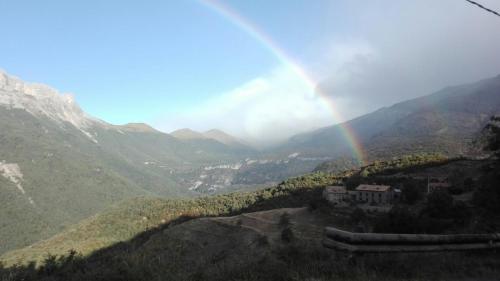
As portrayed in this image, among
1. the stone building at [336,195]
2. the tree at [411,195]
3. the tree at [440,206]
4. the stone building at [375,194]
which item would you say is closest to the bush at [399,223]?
the tree at [440,206]

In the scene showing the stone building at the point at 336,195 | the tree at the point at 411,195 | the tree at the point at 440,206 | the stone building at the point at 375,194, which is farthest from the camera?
the stone building at the point at 336,195

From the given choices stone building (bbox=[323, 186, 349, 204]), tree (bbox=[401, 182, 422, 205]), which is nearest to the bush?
tree (bbox=[401, 182, 422, 205])

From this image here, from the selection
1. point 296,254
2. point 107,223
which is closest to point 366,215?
point 296,254

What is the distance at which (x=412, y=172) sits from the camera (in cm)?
10038

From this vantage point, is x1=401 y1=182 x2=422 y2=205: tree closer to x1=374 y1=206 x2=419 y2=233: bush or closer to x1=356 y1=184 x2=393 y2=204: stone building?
x1=356 y1=184 x2=393 y2=204: stone building

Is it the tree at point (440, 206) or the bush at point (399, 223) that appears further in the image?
the tree at point (440, 206)

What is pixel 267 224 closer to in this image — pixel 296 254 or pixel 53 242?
pixel 296 254

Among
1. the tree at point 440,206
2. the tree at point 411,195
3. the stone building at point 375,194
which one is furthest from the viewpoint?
the stone building at point 375,194

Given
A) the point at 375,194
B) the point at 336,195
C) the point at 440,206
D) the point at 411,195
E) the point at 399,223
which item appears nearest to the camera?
the point at 399,223

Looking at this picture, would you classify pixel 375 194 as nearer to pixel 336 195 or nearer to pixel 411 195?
pixel 336 195

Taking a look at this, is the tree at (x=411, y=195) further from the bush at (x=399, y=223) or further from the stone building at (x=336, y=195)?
the bush at (x=399, y=223)

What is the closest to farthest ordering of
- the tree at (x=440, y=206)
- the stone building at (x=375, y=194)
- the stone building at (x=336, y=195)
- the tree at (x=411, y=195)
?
the tree at (x=440, y=206)
the tree at (x=411, y=195)
the stone building at (x=375, y=194)
the stone building at (x=336, y=195)

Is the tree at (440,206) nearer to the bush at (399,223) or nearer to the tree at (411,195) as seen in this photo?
the bush at (399,223)

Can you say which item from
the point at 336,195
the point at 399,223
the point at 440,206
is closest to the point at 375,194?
the point at 336,195
